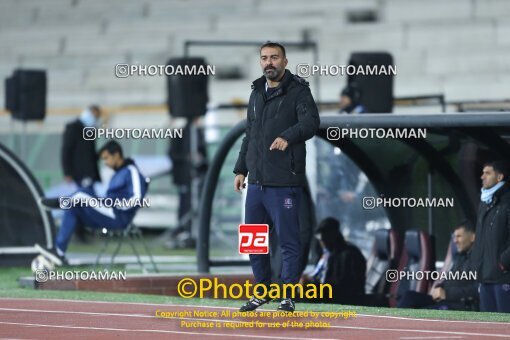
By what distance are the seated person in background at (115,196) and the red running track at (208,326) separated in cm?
332

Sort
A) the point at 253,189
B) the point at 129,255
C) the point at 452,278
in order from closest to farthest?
the point at 253,189 < the point at 452,278 < the point at 129,255

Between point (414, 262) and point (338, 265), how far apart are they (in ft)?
2.36

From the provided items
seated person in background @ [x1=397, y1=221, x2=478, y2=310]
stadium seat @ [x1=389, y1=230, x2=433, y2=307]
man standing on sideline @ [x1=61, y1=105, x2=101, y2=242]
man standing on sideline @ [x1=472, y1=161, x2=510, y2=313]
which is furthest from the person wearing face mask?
man standing on sideline @ [x1=472, y1=161, x2=510, y2=313]

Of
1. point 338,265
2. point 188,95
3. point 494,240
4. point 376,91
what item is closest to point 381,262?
point 338,265

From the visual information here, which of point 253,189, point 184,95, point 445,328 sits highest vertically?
point 184,95

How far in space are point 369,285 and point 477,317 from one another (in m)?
3.38

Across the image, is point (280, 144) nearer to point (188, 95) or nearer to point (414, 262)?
point (414, 262)

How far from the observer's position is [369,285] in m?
14.2

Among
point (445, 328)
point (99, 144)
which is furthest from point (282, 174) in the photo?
point (99, 144)

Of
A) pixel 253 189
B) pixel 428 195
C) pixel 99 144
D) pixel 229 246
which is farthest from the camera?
pixel 99 144

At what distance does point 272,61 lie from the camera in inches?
412

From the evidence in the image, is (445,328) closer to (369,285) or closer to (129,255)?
(369,285)

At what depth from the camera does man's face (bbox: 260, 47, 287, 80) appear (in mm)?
10445

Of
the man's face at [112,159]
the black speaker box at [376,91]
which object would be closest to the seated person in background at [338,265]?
the man's face at [112,159]
